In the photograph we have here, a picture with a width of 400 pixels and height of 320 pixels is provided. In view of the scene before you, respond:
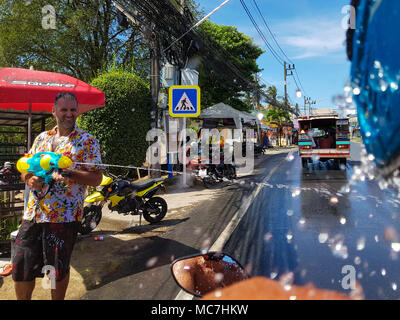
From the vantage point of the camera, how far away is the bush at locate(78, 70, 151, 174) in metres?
9.54

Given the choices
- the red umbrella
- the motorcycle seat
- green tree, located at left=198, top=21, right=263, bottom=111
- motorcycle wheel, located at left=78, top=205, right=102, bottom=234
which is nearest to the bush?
the motorcycle seat

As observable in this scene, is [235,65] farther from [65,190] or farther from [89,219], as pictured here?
[65,190]

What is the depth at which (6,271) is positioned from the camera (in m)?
3.57

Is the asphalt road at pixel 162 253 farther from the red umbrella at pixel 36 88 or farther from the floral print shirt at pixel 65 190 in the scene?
the red umbrella at pixel 36 88

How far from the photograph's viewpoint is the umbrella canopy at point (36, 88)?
12.6ft

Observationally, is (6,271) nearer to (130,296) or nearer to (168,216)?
(130,296)

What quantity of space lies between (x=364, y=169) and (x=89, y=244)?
456 centimetres

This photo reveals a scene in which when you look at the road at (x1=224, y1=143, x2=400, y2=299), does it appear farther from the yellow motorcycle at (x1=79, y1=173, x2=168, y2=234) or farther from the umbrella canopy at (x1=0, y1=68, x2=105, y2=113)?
the umbrella canopy at (x1=0, y1=68, x2=105, y2=113)

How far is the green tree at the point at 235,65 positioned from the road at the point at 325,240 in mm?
16313

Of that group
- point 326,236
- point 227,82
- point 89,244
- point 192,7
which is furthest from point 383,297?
point 227,82

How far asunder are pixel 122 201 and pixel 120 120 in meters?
4.54

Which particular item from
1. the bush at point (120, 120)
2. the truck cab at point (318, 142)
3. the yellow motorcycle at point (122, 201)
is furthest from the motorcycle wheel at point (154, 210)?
the truck cab at point (318, 142)

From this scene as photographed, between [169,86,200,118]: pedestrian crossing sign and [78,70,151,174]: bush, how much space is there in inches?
69.1

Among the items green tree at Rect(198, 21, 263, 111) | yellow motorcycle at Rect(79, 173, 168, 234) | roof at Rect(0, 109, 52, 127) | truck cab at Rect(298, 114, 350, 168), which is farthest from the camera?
green tree at Rect(198, 21, 263, 111)
